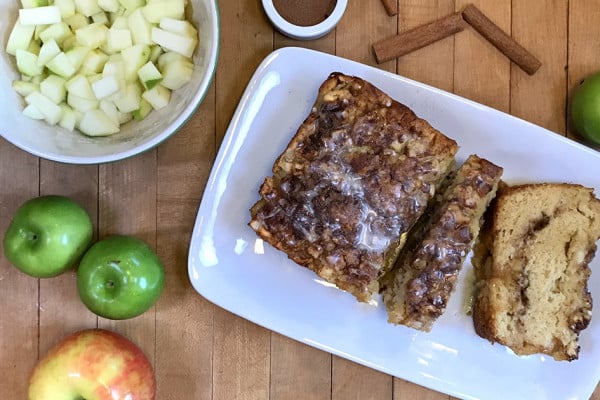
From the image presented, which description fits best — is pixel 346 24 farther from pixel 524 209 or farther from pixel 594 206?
pixel 594 206

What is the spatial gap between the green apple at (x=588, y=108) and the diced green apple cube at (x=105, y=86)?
1.12 metres

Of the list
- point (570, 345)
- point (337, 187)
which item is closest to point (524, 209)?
point (570, 345)

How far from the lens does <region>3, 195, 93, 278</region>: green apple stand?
1422mm

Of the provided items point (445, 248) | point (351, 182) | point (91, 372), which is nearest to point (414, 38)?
point (351, 182)

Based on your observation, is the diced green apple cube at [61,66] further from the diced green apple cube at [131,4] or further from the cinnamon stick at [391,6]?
the cinnamon stick at [391,6]

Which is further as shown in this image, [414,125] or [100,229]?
[100,229]

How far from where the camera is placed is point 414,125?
4.63ft

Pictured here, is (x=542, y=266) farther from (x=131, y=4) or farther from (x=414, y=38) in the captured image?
(x=131, y=4)

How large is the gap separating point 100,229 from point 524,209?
1.08m

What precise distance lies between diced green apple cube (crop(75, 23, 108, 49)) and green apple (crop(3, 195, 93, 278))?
384mm

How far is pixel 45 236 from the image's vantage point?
4.66 feet

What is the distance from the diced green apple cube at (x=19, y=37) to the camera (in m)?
1.35

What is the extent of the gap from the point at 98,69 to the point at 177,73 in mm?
182

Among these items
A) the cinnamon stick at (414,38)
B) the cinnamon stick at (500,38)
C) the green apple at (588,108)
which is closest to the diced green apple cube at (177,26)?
the cinnamon stick at (414,38)
